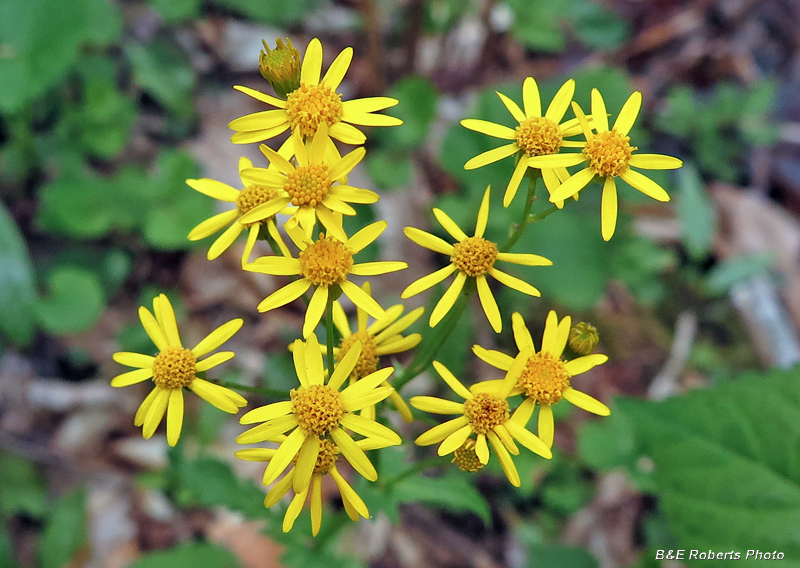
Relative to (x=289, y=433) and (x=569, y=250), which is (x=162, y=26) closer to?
(x=569, y=250)

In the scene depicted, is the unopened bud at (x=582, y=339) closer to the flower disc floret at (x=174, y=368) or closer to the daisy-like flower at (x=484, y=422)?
the daisy-like flower at (x=484, y=422)

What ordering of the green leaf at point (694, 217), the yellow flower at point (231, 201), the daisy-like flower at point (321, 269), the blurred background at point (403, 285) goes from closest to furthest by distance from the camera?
the daisy-like flower at point (321, 269) → the yellow flower at point (231, 201) → the blurred background at point (403, 285) → the green leaf at point (694, 217)

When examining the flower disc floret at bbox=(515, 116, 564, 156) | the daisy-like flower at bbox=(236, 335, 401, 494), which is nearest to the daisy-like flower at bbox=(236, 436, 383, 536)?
the daisy-like flower at bbox=(236, 335, 401, 494)

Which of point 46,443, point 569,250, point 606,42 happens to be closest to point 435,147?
point 569,250

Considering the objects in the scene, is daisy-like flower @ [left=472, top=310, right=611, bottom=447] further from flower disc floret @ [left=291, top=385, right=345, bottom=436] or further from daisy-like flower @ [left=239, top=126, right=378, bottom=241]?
daisy-like flower @ [left=239, top=126, right=378, bottom=241]

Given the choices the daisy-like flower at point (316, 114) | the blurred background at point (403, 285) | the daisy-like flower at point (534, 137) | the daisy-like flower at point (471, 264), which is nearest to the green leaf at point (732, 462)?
the blurred background at point (403, 285)

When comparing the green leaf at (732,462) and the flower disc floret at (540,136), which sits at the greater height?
the flower disc floret at (540,136)

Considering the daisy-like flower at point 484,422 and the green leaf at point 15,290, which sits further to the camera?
the green leaf at point 15,290
